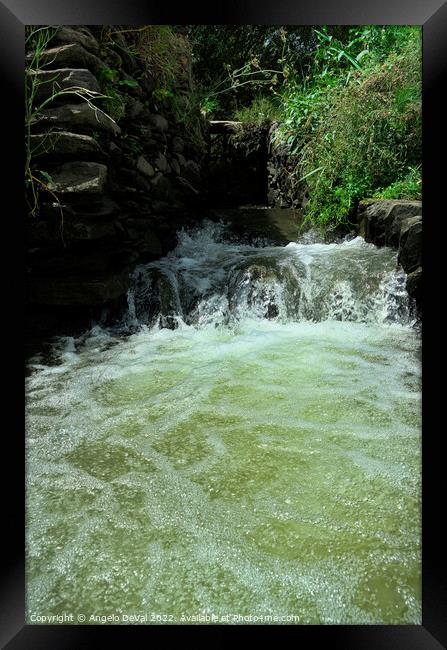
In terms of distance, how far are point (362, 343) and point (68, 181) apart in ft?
7.27

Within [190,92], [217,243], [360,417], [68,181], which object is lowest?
[360,417]

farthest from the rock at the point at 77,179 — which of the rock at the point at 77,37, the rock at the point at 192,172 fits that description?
the rock at the point at 192,172

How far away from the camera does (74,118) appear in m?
2.80

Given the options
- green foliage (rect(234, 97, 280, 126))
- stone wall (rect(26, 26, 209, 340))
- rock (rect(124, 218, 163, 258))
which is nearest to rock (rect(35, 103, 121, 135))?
stone wall (rect(26, 26, 209, 340))

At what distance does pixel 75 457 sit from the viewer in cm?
165

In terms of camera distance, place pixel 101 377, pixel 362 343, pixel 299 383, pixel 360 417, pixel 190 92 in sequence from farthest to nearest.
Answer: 1. pixel 190 92
2. pixel 362 343
3. pixel 101 377
4. pixel 299 383
5. pixel 360 417

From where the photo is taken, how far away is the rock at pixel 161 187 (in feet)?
13.5

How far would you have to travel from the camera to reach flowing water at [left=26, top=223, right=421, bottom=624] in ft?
3.45

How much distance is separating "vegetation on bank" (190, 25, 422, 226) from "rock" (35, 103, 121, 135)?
172 cm

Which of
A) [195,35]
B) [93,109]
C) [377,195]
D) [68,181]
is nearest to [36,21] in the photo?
[68,181]

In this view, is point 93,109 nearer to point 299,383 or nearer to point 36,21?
point 36,21

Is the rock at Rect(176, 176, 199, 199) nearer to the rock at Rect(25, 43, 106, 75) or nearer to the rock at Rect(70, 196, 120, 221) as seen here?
the rock at Rect(70, 196, 120, 221)

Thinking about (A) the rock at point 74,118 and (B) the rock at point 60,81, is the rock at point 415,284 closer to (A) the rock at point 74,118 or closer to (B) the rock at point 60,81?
(A) the rock at point 74,118
